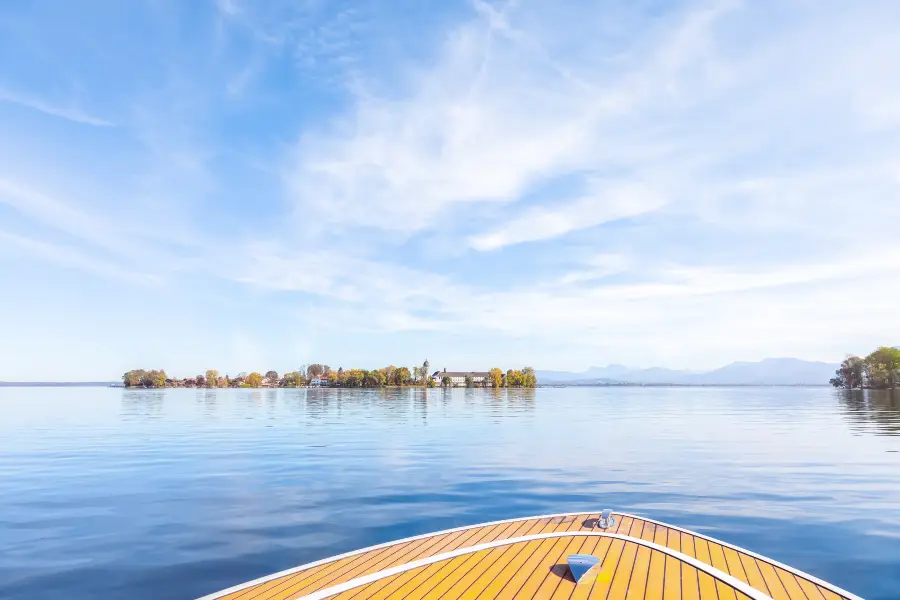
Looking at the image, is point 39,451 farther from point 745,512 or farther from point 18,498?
point 745,512

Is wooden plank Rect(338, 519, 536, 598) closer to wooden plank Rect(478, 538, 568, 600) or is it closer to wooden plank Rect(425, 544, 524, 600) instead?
wooden plank Rect(425, 544, 524, 600)

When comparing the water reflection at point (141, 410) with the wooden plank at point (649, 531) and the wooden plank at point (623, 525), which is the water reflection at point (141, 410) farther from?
the wooden plank at point (649, 531)

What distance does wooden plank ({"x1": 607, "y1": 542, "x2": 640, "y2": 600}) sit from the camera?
8.16 meters

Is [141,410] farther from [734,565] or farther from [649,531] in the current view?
[734,565]

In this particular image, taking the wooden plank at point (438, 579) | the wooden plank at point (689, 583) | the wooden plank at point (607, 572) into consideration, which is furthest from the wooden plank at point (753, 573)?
the wooden plank at point (438, 579)

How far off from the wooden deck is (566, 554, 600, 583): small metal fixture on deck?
0.40 feet

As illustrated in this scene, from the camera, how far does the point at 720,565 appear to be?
9938mm

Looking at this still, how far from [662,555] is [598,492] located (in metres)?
11.3

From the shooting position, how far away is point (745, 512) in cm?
1797

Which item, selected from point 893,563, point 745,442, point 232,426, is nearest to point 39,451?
point 232,426

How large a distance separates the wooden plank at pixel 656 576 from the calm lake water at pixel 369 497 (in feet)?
17.5

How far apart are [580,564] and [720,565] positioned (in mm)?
3017

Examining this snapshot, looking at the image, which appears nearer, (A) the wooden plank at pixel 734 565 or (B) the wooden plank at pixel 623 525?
(A) the wooden plank at pixel 734 565

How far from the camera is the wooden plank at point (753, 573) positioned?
29.5ft
